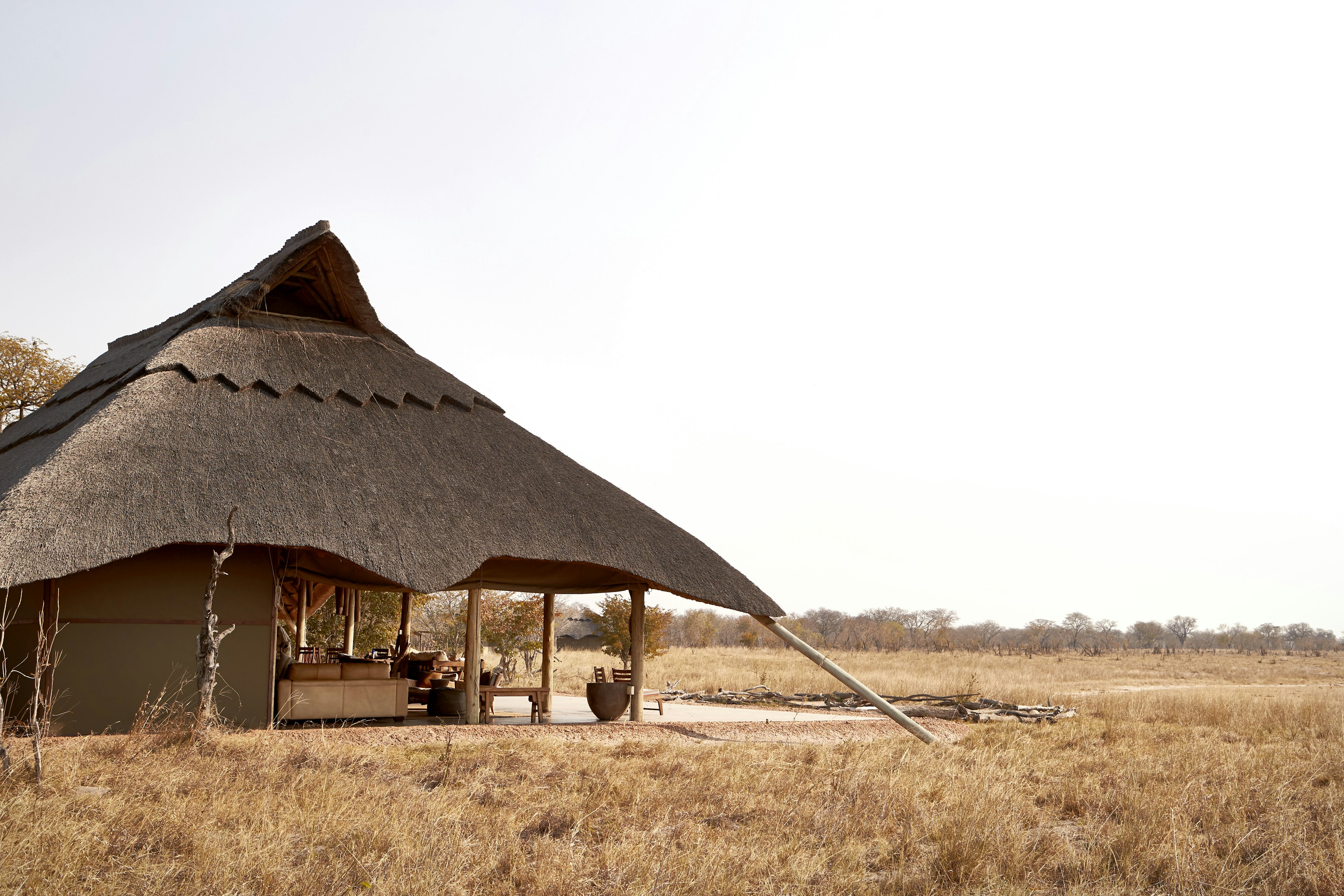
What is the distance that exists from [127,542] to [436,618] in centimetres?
1976

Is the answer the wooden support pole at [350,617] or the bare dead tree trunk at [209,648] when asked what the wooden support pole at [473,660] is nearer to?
the bare dead tree trunk at [209,648]

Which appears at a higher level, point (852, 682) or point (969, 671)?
point (852, 682)

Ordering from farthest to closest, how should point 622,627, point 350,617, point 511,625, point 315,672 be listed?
1. point 622,627
2. point 511,625
3. point 350,617
4. point 315,672

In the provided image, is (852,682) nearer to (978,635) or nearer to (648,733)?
(648,733)

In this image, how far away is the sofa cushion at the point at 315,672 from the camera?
12.2m

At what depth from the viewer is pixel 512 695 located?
532 inches

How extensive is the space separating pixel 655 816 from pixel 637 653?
6.14 m

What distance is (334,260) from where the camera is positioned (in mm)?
15094

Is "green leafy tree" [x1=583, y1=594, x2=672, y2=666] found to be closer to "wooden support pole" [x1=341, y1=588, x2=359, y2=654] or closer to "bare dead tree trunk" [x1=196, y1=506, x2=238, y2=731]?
"wooden support pole" [x1=341, y1=588, x2=359, y2=654]

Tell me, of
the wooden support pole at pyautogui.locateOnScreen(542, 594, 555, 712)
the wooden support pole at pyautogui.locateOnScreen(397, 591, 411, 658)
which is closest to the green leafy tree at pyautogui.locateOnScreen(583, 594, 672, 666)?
the wooden support pole at pyautogui.locateOnScreen(397, 591, 411, 658)

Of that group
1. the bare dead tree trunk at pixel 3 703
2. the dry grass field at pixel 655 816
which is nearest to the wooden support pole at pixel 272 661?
the dry grass field at pixel 655 816

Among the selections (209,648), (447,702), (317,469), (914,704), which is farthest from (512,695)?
(914,704)

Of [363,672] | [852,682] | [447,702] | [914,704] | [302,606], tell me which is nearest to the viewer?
[363,672]

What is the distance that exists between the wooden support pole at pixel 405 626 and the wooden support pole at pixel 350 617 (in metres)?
1.13
